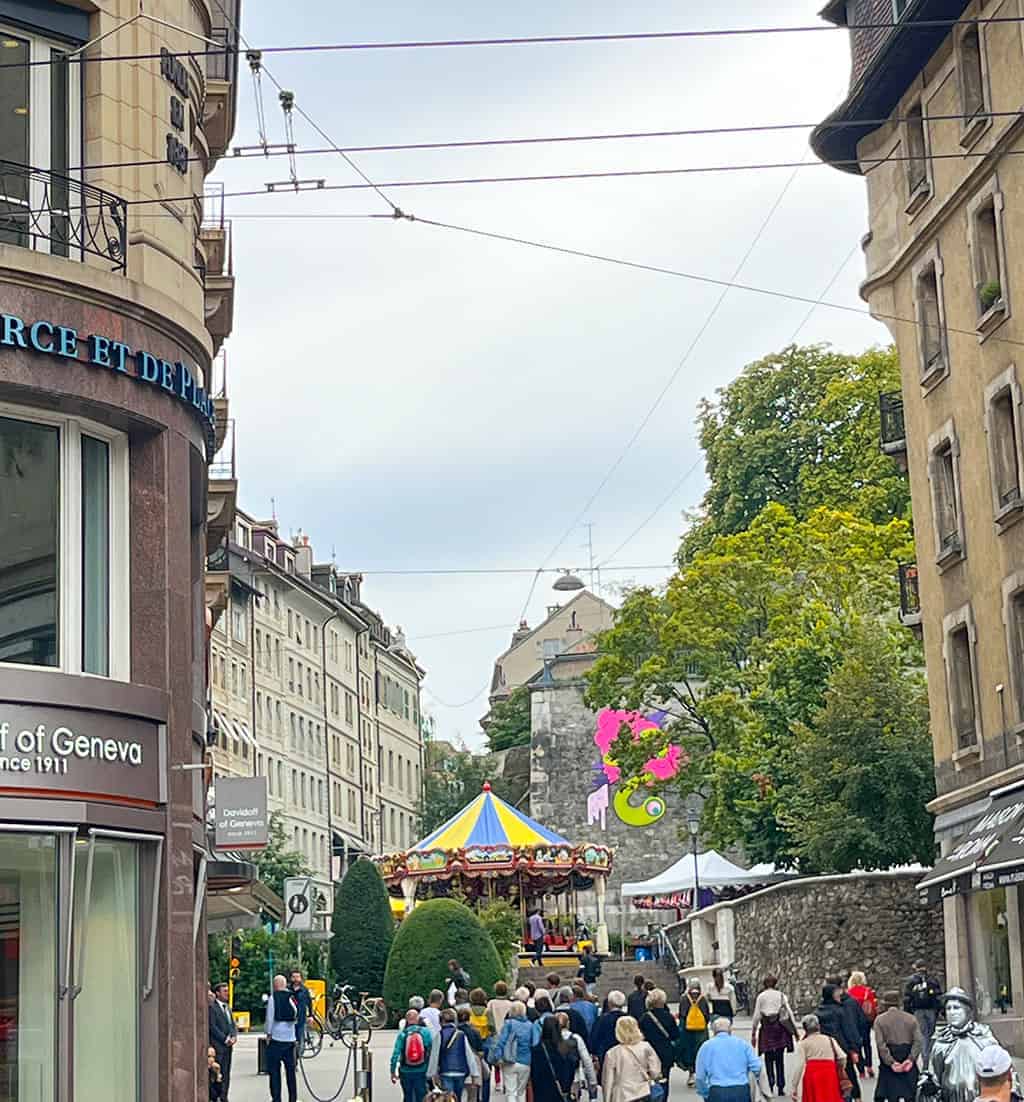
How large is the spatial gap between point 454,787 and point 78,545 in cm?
8952

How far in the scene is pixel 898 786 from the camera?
135 ft

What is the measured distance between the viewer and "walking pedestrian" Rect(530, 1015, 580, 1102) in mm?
22703

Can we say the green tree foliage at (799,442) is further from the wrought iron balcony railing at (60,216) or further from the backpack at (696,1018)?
the wrought iron balcony railing at (60,216)

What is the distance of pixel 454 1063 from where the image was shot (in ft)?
83.0

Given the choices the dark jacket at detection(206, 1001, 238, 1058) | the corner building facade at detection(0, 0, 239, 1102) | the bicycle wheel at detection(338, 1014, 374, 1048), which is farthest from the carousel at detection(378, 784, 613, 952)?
the corner building facade at detection(0, 0, 239, 1102)

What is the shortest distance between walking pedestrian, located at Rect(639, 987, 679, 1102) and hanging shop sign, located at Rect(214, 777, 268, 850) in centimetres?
669

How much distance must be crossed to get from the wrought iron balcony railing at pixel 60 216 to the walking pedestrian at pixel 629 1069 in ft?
27.7

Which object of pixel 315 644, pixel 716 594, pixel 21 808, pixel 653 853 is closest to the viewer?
pixel 21 808

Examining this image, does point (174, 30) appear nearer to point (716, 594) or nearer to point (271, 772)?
point (716, 594)

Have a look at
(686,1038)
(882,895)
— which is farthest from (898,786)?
(686,1038)

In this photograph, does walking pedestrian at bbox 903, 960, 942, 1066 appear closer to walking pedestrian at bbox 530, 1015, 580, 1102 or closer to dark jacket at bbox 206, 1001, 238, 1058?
walking pedestrian at bbox 530, 1015, 580, 1102

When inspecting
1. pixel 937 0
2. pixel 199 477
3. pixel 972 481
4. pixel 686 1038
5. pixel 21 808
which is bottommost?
pixel 686 1038

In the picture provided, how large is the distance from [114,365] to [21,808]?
12.8 ft

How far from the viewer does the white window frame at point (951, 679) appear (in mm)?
32656
